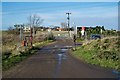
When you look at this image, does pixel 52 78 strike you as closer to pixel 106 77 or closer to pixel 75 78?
pixel 75 78

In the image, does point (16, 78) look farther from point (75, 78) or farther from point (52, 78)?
point (75, 78)

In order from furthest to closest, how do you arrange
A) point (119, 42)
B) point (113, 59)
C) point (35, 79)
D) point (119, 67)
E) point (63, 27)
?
point (63, 27), point (119, 42), point (113, 59), point (119, 67), point (35, 79)

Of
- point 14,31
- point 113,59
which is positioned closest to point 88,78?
point 113,59

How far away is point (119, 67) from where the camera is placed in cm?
1727

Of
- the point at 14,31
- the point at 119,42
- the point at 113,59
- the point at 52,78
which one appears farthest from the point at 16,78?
the point at 14,31

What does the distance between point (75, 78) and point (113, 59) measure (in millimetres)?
8625

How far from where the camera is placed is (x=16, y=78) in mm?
13320

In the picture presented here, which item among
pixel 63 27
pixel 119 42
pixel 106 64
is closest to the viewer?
pixel 106 64

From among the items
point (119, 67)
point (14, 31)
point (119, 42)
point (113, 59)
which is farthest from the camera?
point (14, 31)

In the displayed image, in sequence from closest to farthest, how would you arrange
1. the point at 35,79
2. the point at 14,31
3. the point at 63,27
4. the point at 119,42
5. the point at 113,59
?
the point at 35,79 < the point at 113,59 < the point at 119,42 < the point at 14,31 < the point at 63,27

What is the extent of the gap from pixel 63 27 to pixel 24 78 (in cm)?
14210

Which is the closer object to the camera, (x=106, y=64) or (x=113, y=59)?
(x=106, y=64)

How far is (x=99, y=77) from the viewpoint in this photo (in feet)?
43.9

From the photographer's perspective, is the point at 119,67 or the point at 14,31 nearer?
the point at 119,67
